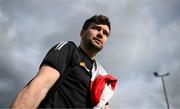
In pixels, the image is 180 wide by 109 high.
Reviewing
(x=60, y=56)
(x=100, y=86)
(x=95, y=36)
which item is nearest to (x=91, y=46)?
(x=95, y=36)

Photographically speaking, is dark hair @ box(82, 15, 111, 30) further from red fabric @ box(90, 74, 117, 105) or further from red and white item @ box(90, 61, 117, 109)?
red fabric @ box(90, 74, 117, 105)

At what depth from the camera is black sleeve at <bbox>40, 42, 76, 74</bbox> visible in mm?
2729

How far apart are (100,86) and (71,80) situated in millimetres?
335

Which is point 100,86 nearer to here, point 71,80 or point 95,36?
point 71,80

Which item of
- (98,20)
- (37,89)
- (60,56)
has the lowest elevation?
(37,89)

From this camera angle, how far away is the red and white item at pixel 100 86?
3048 millimetres

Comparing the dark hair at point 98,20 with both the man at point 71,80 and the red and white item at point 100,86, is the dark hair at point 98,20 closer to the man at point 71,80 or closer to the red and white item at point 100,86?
the man at point 71,80

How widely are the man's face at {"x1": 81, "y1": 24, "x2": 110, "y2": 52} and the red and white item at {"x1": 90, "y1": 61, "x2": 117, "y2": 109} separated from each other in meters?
0.21

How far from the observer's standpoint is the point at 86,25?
12.5 ft

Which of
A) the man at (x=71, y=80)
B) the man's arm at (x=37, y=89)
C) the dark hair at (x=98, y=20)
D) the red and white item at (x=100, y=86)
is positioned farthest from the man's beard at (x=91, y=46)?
the man's arm at (x=37, y=89)

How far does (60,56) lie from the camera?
2826 millimetres

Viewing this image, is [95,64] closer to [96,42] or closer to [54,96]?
[96,42]

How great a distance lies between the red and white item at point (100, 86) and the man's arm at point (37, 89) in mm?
487

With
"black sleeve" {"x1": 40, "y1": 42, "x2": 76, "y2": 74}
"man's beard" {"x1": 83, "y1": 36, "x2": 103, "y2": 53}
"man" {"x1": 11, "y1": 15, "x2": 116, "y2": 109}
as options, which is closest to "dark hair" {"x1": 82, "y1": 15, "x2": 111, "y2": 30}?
"man" {"x1": 11, "y1": 15, "x2": 116, "y2": 109}
